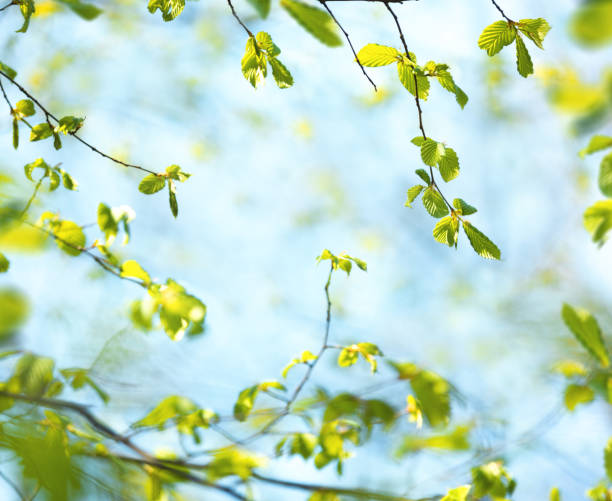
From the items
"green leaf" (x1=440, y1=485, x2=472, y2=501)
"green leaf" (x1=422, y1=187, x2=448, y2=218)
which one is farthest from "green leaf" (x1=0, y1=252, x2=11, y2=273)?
"green leaf" (x1=440, y1=485, x2=472, y2=501)

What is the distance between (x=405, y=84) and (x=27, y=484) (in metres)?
0.62

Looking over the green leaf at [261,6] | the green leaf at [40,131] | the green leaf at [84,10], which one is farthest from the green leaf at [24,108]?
the green leaf at [261,6]

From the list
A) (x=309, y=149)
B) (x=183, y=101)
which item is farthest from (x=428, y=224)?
(x=183, y=101)

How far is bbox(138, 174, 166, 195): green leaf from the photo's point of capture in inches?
24.8

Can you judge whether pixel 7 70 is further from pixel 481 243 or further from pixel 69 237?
pixel 481 243

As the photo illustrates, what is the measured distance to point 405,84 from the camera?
1.88ft

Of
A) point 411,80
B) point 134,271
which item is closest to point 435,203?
point 411,80

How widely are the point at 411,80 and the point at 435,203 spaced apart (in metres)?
0.14

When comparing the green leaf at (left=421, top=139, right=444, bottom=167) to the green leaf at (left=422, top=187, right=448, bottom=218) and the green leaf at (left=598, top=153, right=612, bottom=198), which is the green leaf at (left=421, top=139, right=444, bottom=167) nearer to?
the green leaf at (left=422, top=187, right=448, bottom=218)

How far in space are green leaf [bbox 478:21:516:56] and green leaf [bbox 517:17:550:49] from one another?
0.01 metres

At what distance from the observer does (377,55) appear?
0.54 metres

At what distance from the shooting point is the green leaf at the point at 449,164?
55 centimetres

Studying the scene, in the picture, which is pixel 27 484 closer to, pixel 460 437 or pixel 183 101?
pixel 460 437

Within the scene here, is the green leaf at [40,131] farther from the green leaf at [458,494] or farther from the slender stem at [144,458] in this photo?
the green leaf at [458,494]
